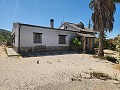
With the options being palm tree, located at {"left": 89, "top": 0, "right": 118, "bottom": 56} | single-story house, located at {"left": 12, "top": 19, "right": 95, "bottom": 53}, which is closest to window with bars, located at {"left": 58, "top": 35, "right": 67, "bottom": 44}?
single-story house, located at {"left": 12, "top": 19, "right": 95, "bottom": 53}

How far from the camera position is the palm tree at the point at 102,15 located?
16.5 metres

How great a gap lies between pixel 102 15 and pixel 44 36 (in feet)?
28.8

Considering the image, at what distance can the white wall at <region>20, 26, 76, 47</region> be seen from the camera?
56.0ft

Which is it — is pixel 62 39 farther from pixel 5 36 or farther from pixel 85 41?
pixel 5 36

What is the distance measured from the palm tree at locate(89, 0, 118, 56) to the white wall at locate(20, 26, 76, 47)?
19.5ft

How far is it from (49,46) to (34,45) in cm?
259

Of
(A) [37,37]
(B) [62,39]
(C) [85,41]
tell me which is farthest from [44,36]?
(C) [85,41]

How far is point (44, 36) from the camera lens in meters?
18.9

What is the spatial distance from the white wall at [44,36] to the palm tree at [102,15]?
19.5 ft

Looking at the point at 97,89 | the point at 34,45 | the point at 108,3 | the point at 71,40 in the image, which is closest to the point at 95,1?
the point at 108,3

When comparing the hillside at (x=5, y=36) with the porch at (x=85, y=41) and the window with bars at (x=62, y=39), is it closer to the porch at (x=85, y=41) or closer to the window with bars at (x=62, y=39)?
the window with bars at (x=62, y=39)

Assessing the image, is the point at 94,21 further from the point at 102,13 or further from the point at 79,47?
the point at 79,47

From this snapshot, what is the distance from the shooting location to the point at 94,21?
57.7 ft

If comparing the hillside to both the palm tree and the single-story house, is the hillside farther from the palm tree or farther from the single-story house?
the palm tree
